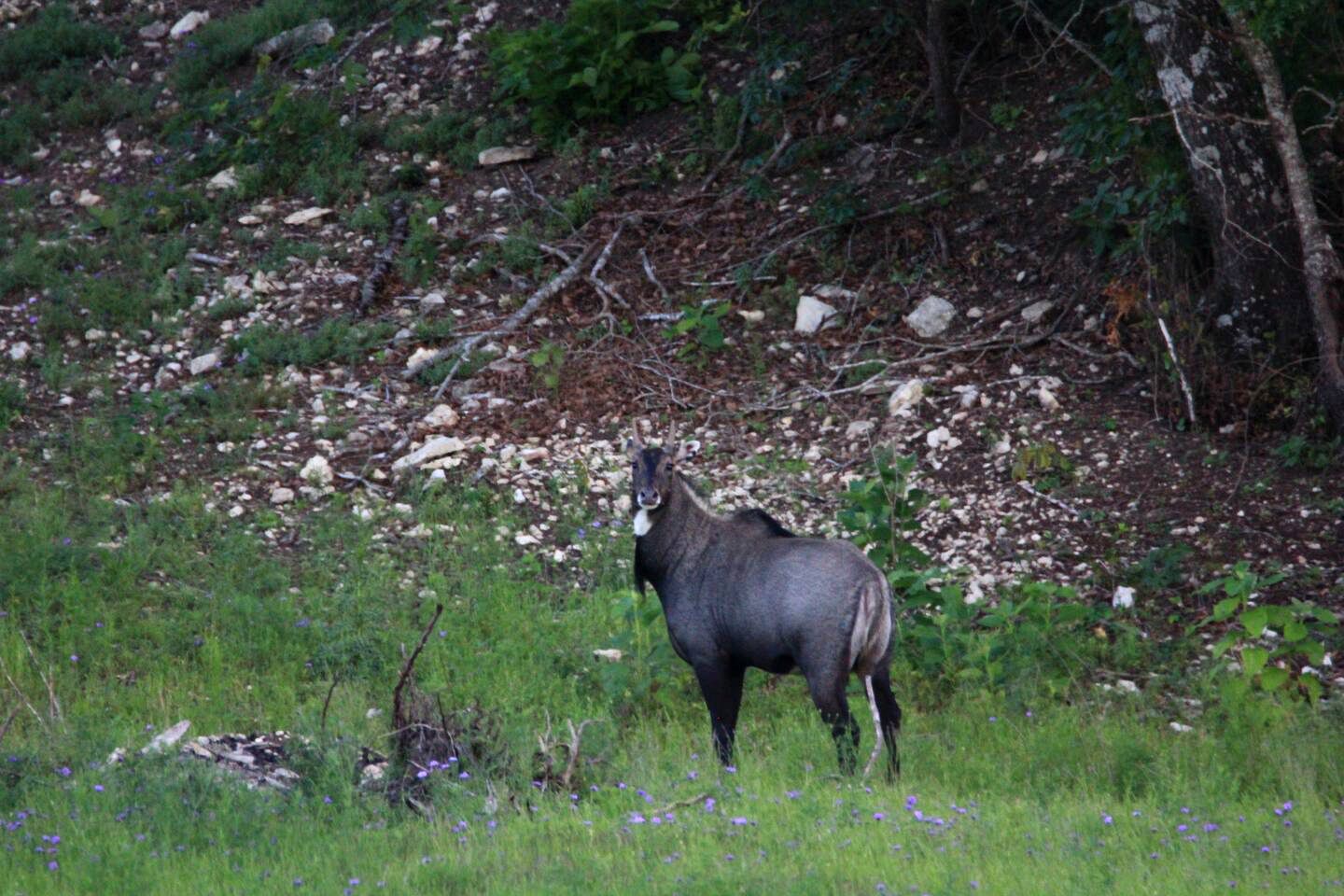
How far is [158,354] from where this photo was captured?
561 inches

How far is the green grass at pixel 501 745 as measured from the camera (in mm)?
6117

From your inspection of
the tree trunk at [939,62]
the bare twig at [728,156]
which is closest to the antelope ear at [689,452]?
the bare twig at [728,156]

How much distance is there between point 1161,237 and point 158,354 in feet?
28.2

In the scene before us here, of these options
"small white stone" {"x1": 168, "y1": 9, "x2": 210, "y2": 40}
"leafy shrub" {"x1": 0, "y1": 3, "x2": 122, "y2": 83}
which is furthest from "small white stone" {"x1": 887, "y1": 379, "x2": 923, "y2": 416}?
"leafy shrub" {"x1": 0, "y1": 3, "x2": 122, "y2": 83}

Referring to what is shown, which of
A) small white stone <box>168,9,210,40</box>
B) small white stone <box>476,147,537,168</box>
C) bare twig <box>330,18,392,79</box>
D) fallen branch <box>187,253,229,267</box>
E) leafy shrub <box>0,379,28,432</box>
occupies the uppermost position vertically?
small white stone <box>168,9,210,40</box>

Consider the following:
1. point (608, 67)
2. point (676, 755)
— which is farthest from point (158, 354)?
point (676, 755)

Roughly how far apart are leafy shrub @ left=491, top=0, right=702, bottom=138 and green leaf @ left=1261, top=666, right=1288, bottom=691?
975 cm

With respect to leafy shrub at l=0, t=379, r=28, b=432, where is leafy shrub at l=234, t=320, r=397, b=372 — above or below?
below

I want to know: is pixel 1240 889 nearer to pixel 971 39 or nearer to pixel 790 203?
pixel 790 203

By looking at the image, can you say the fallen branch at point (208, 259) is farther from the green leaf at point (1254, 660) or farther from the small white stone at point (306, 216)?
the green leaf at point (1254, 660)

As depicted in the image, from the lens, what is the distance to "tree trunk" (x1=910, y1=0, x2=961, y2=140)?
1430cm

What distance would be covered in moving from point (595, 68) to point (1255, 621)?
1006cm

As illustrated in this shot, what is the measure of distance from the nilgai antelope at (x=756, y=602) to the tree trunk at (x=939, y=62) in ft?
24.2

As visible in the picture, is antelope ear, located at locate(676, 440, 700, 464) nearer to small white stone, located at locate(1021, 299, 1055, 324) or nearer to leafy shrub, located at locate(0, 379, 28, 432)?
small white stone, located at locate(1021, 299, 1055, 324)
